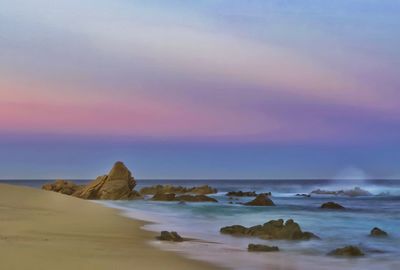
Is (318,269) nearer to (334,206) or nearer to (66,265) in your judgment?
(66,265)

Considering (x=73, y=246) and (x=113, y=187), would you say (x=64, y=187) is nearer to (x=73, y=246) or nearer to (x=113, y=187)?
(x=113, y=187)

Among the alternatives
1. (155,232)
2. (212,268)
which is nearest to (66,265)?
(212,268)

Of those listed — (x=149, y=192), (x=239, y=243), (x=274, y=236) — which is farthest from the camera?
(x=149, y=192)

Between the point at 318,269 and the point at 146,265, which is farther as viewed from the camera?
the point at 318,269

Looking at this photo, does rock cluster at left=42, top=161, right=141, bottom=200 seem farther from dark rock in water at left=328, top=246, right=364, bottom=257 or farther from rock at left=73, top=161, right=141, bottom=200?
dark rock in water at left=328, top=246, right=364, bottom=257

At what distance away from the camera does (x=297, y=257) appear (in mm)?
15578

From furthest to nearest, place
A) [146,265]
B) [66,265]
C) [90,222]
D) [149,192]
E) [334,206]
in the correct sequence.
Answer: [149,192] < [334,206] < [90,222] < [146,265] < [66,265]

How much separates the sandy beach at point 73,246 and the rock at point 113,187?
3610cm

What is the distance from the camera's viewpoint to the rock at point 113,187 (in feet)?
193

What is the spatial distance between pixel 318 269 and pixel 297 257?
214 cm

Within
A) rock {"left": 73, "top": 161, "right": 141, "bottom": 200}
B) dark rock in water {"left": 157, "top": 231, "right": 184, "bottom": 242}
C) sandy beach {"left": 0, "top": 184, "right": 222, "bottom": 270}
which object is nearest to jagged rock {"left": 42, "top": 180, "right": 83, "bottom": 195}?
rock {"left": 73, "top": 161, "right": 141, "bottom": 200}

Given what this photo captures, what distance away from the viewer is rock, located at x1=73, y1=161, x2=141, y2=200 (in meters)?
58.9

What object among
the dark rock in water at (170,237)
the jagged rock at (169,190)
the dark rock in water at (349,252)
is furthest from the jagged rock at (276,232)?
the jagged rock at (169,190)

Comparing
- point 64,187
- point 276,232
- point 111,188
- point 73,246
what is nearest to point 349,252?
point 276,232
